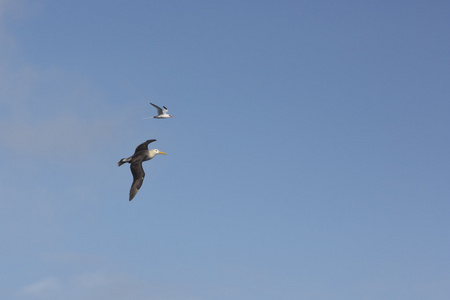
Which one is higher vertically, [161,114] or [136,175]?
[161,114]

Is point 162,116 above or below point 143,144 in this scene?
above

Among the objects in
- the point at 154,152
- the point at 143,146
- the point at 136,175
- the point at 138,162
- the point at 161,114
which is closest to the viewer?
the point at 143,146

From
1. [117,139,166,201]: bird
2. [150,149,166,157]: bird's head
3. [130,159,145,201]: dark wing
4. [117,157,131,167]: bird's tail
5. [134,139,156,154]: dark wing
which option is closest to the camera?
[134,139,156,154]: dark wing

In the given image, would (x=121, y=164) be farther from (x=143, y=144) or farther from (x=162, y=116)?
(x=162, y=116)

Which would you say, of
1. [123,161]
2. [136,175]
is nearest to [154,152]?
[136,175]

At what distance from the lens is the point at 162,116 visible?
227ft

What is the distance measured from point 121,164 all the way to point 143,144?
2848mm

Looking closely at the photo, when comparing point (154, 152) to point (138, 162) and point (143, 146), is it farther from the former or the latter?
point (143, 146)

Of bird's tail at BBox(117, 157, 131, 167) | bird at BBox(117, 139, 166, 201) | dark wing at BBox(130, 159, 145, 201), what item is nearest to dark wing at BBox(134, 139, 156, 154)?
bird at BBox(117, 139, 166, 201)

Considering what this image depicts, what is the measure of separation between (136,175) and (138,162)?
1343 mm

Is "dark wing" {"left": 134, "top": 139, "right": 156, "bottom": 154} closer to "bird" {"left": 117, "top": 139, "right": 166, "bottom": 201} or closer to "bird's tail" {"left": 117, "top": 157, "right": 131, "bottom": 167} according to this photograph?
"bird" {"left": 117, "top": 139, "right": 166, "bottom": 201}

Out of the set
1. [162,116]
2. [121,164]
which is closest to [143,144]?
[121,164]

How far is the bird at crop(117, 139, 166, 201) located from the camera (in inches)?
2314

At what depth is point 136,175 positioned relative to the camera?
60.0m
